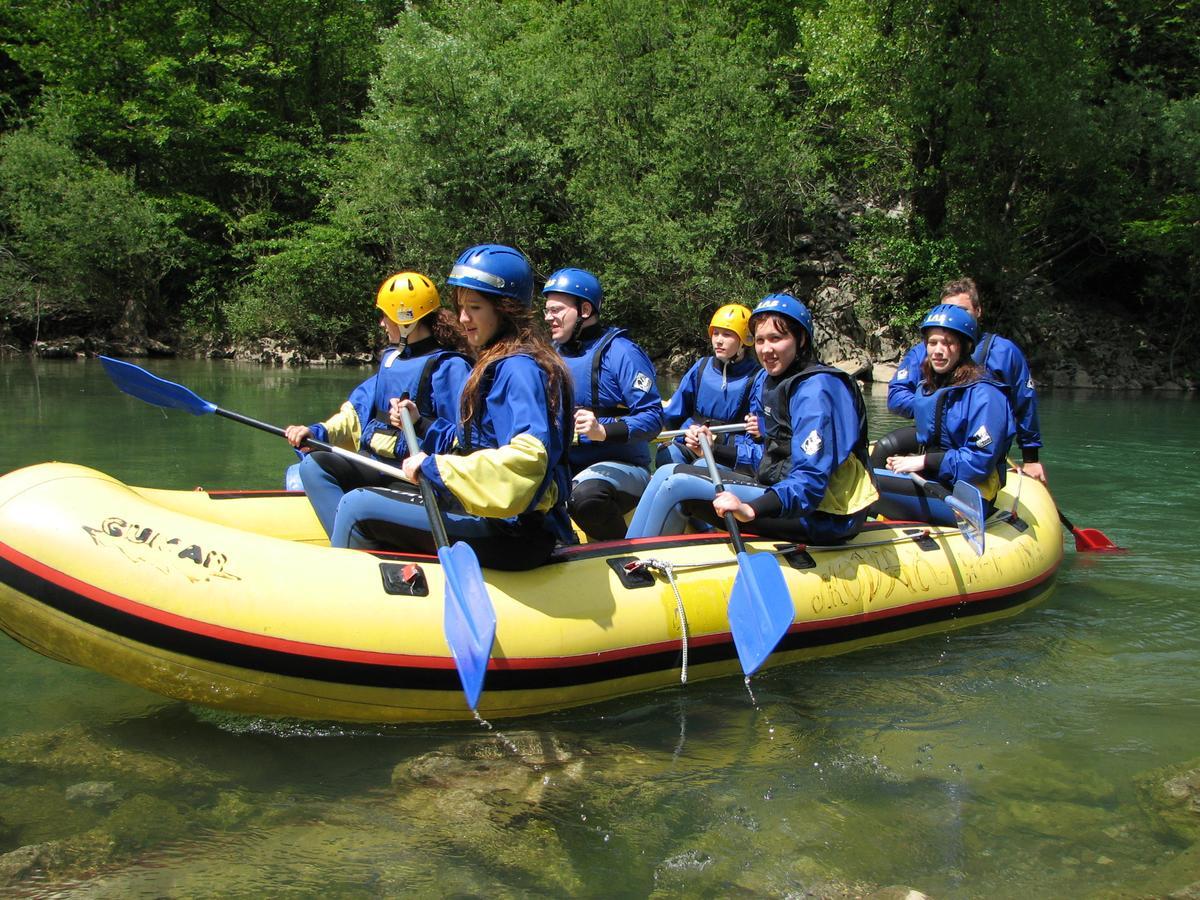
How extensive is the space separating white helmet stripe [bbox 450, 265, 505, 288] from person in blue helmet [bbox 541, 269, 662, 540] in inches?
67.4

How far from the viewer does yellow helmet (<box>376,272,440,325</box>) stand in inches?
179

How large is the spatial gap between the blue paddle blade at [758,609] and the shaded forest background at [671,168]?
50.0ft

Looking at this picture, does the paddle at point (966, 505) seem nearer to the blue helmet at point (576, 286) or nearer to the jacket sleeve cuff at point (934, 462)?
the jacket sleeve cuff at point (934, 462)

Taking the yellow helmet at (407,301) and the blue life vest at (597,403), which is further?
the blue life vest at (597,403)

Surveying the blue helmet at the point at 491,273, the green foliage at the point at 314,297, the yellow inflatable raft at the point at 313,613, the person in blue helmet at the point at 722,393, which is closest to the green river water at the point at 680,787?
the yellow inflatable raft at the point at 313,613

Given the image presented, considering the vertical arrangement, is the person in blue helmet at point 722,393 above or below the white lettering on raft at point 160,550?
above

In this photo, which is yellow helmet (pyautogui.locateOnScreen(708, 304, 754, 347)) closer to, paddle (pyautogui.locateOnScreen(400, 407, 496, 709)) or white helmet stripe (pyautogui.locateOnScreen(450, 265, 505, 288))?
white helmet stripe (pyautogui.locateOnScreen(450, 265, 505, 288))

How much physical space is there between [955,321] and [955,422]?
0.53 metres

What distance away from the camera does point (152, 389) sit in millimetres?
5035

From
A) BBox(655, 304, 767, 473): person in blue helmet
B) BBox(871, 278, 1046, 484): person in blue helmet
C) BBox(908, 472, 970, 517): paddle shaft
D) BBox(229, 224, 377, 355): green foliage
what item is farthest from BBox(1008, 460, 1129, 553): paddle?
BBox(229, 224, 377, 355): green foliage

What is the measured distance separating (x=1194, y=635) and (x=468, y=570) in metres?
3.72

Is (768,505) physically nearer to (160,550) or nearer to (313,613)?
(313,613)

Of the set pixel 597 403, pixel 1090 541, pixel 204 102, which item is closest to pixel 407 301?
pixel 597 403

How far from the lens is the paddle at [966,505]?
4719 millimetres
